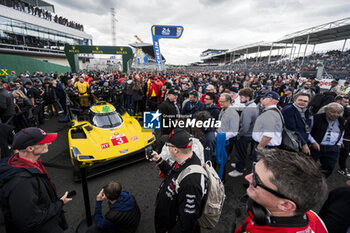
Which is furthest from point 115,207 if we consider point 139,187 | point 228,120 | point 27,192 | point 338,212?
point 228,120

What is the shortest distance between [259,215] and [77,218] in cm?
294

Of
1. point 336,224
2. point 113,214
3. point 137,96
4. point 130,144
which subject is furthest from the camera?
point 137,96

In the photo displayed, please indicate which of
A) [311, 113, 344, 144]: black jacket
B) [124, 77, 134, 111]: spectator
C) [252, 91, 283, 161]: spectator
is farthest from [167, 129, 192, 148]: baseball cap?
[124, 77, 134, 111]: spectator

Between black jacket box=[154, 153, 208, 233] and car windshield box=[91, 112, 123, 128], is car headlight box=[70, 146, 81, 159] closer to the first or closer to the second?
car windshield box=[91, 112, 123, 128]

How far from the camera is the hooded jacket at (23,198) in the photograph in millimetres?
1348

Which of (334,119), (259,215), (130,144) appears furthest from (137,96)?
(259,215)

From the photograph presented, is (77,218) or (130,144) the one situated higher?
(130,144)

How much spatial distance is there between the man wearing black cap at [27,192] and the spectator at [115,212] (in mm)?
408

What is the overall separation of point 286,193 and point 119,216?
183cm

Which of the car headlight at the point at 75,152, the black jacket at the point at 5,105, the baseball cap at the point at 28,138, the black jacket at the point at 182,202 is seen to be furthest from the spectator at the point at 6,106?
the black jacket at the point at 182,202

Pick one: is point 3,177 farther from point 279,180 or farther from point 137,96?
point 137,96

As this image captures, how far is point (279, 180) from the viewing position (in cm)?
91

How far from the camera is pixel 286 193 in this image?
88cm

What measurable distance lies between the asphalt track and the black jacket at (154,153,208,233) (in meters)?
1.19
